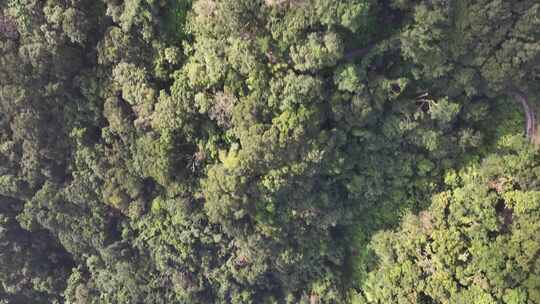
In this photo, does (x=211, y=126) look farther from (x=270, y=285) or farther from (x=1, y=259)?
(x=1, y=259)

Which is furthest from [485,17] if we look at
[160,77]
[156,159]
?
[156,159]

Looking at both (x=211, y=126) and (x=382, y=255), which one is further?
(x=382, y=255)

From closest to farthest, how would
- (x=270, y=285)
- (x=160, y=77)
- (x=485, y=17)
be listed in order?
(x=485, y=17) < (x=160, y=77) < (x=270, y=285)

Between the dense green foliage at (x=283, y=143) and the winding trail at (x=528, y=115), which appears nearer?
the dense green foliage at (x=283, y=143)

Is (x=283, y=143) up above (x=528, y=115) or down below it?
below

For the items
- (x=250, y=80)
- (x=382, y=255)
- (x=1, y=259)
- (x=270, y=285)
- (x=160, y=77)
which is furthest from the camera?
(x=1, y=259)
